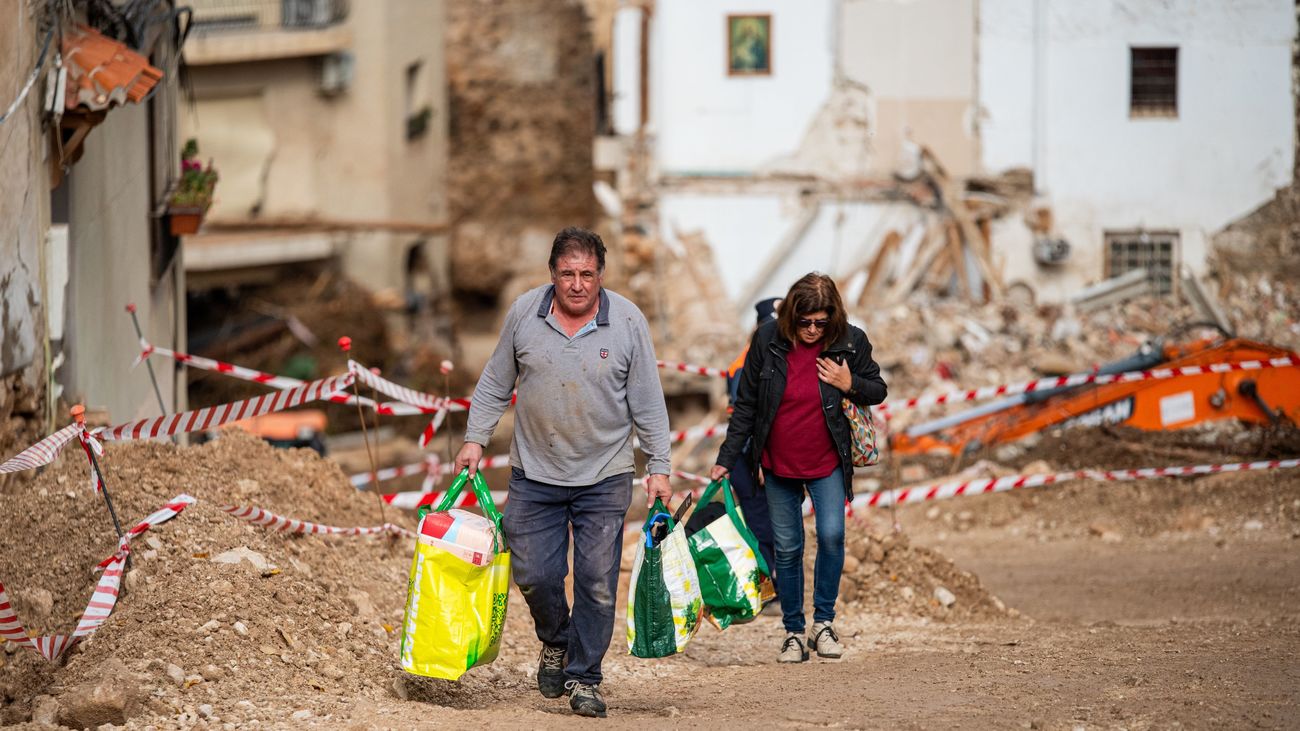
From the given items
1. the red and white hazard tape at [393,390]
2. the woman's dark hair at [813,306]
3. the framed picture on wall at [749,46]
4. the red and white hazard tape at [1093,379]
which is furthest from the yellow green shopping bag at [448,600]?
the framed picture on wall at [749,46]

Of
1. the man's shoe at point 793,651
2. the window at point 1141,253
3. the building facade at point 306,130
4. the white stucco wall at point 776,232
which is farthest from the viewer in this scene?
the building facade at point 306,130

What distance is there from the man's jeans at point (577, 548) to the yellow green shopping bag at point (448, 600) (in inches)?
6.2

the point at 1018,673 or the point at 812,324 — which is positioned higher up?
the point at 812,324

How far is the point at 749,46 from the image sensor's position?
1948 centimetres

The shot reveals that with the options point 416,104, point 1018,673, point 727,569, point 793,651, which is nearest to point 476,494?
point 727,569

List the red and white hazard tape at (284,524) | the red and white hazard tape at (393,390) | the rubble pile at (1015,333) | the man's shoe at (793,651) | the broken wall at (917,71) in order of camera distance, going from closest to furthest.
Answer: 1. the man's shoe at (793,651)
2. the red and white hazard tape at (284,524)
3. the red and white hazard tape at (393,390)
4. the rubble pile at (1015,333)
5. the broken wall at (917,71)

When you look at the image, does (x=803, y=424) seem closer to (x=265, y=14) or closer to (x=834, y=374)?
(x=834, y=374)

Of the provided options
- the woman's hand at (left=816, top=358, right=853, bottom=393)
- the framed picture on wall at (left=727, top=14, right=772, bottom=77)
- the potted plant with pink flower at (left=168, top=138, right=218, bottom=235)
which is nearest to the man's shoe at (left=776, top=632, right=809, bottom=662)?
the woman's hand at (left=816, top=358, right=853, bottom=393)

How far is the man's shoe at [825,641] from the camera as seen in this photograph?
6.69 meters

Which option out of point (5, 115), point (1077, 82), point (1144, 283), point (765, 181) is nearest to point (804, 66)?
point (765, 181)

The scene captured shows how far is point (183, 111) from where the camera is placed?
22422 millimetres

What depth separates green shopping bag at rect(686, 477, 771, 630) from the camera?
248 inches

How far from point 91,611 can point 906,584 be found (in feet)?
15.2

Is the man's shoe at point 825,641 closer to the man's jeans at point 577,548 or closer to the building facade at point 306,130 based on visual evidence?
the man's jeans at point 577,548
